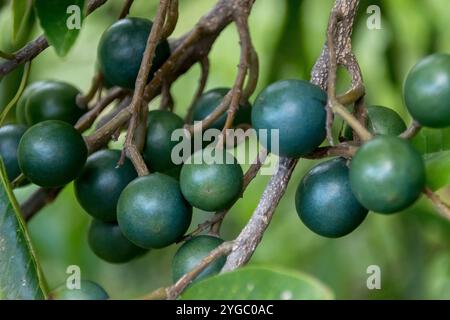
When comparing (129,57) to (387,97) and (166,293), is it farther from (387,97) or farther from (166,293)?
(387,97)

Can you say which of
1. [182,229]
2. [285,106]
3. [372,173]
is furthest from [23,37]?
[372,173]

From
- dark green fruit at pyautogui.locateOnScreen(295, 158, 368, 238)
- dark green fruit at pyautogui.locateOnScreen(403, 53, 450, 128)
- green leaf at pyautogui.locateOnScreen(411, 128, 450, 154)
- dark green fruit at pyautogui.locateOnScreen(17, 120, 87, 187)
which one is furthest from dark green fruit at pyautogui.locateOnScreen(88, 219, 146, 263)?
dark green fruit at pyautogui.locateOnScreen(403, 53, 450, 128)

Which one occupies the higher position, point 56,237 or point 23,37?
point 23,37

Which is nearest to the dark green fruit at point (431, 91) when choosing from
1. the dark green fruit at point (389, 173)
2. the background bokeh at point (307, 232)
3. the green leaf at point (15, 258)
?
the dark green fruit at point (389, 173)

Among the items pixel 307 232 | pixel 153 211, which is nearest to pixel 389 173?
pixel 153 211

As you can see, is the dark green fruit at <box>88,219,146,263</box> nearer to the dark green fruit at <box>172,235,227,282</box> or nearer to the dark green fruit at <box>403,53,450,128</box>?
the dark green fruit at <box>172,235,227,282</box>

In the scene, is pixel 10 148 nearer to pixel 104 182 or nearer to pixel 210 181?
pixel 104 182
